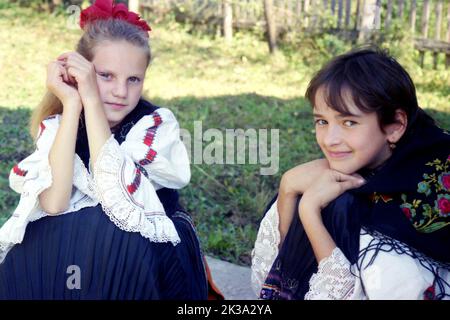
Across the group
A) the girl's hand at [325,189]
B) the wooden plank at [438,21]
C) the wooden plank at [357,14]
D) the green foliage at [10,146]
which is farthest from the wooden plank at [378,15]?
the girl's hand at [325,189]

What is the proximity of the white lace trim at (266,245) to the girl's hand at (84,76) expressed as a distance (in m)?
0.80

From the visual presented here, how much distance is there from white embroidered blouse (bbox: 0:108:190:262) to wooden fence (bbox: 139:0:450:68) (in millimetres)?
5854

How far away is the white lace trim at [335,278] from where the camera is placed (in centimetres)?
218

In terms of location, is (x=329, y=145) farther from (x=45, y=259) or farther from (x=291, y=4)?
(x=291, y=4)

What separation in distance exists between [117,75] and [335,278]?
1.16 metres

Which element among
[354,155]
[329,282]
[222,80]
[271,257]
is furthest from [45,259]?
[222,80]

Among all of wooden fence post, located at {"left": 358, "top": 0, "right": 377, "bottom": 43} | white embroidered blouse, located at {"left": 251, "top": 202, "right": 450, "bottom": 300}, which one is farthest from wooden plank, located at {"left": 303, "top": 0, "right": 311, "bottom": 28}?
white embroidered blouse, located at {"left": 251, "top": 202, "right": 450, "bottom": 300}

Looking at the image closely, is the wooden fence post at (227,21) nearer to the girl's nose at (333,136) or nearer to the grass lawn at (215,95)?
the grass lawn at (215,95)

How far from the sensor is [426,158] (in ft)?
7.26

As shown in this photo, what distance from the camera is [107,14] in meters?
2.77

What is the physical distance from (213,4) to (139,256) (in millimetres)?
7197

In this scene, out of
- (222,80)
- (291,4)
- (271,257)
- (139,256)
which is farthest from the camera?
(291,4)

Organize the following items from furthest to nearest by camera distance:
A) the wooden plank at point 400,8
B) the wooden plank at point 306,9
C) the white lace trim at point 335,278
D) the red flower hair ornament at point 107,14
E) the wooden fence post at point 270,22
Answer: the wooden plank at point 306,9 < the wooden fence post at point 270,22 < the wooden plank at point 400,8 < the red flower hair ornament at point 107,14 < the white lace trim at point 335,278

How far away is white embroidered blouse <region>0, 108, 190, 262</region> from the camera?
2371 mm
